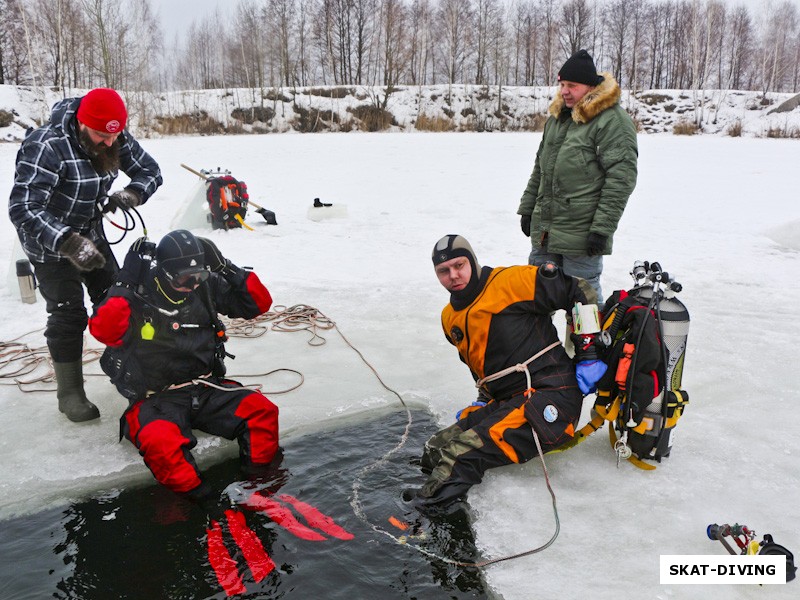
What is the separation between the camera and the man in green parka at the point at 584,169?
3318mm

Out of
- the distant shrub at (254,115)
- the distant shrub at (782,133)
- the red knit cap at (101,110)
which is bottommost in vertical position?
the red knit cap at (101,110)

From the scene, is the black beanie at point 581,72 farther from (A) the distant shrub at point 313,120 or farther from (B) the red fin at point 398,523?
(A) the distant shrub at point 313,120

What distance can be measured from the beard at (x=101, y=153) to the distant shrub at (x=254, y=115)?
75.8ft

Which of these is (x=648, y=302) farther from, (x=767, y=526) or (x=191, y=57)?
(x=191, y=57)

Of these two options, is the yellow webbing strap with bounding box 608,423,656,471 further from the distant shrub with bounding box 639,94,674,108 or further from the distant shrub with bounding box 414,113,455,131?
the distant shrub with bounding box 639,94,674,108

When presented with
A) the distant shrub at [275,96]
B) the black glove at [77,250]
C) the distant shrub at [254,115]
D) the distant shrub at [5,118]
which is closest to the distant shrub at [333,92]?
the distant shrub at [275,96]

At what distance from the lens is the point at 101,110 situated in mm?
2936

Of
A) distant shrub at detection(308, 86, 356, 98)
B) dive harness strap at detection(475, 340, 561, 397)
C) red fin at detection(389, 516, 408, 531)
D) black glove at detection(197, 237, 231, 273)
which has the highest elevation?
distant shrub at detection(308, 86, 356, 98)

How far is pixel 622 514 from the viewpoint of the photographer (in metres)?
2.49

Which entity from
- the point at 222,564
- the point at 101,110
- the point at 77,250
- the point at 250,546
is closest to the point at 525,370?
the point at 250,546

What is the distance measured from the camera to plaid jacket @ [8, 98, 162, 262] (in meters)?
2.94

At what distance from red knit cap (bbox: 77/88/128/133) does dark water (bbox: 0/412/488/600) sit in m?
1.78

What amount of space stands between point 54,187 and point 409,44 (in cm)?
3270

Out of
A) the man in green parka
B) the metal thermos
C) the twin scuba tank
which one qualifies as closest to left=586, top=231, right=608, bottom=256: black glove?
the man in green parka
